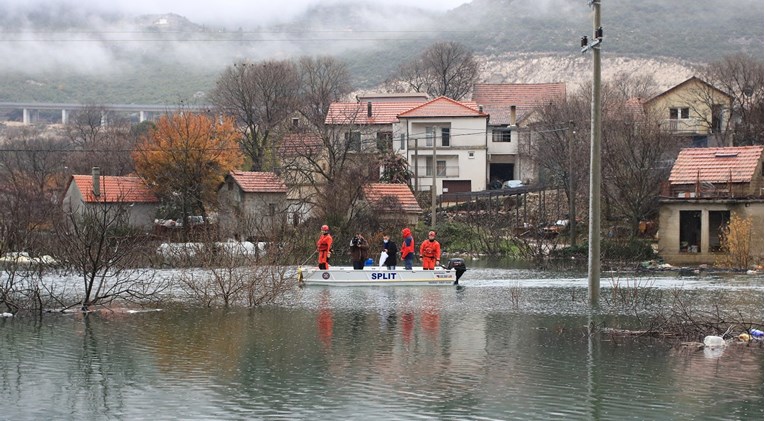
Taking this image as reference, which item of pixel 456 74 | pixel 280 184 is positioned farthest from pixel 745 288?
pixel 456 74

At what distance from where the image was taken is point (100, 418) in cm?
1608

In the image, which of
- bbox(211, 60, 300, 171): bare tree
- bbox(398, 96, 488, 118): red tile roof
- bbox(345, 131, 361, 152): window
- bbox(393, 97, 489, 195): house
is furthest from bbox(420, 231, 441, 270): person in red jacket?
bbox(211, 60, 300, 171): bare tree

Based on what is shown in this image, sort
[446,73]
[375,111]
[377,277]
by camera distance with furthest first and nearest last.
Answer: [446,73], [375,111], [377,277]

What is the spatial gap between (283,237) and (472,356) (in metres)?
25.2

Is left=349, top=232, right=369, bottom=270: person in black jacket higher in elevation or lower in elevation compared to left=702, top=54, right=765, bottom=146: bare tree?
lower

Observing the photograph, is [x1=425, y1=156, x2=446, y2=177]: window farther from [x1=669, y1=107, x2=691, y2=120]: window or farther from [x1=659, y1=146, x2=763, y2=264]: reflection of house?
[x1=659, y1=146, x2=763, y2=264]: reflection of house

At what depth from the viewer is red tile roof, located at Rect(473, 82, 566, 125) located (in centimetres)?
9175

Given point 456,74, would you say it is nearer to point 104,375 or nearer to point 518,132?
point 518,132

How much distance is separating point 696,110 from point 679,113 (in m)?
2.45

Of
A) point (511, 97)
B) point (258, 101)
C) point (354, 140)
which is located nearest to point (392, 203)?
point (354, 140)

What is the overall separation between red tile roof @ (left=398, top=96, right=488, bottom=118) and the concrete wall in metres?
31.0

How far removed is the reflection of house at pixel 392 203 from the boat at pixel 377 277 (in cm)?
2005

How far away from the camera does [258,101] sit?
93500 millimetres

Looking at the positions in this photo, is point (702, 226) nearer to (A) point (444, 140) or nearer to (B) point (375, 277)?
(B) point (375, 277)
